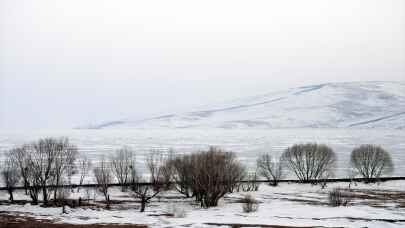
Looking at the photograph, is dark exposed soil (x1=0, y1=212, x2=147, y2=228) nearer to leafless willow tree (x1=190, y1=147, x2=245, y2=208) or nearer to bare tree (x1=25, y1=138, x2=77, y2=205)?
leafless willow tree (x1=190, y1=147, x2=245, y2=208)

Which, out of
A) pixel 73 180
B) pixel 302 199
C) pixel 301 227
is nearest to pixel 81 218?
pixel 301 227

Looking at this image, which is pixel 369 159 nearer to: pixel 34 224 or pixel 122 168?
pixel 122 168

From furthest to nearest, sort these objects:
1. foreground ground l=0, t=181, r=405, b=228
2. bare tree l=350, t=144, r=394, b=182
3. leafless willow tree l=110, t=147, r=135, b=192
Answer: bare tree l=350, t=144, r=394, b=182 → leafless willow tree l=110, t=147, r=135, b=192 → foreground ground l=0, t=181, r=405, b=228

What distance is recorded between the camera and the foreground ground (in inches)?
1438

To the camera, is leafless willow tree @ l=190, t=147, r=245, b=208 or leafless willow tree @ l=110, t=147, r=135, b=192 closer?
leafless willow tree @ l=190, t=147, r=245, b=208

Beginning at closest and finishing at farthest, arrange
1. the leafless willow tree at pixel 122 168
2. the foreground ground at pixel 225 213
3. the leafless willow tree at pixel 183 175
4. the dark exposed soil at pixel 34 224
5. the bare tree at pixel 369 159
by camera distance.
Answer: the dark exposed soil at pixel 34 224
the foreground ground at pixel 225 213
the leafless willow tree at pixel 183 175
the leafless willow tree at pixel 122 168
the bare tree at pixel 369 159

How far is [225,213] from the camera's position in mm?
42844

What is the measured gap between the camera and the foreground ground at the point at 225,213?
36.5 meters

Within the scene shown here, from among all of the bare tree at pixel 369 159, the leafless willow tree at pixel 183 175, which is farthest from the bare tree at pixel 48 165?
the bare tree at pixel 369 159

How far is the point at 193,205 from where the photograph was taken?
49938mm

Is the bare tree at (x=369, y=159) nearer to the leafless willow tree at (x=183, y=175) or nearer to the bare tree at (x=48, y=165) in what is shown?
the leafless willow tree at (x=183, y=175)

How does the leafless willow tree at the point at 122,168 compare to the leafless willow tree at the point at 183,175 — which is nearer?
the leafless willow tree at the point at 183,175

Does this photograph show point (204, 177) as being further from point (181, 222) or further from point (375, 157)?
point (375, 157)

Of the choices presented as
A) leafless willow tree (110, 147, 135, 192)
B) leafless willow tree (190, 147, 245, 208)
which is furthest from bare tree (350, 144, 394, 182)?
leafless willow tree (110, 147, 135, 192)
